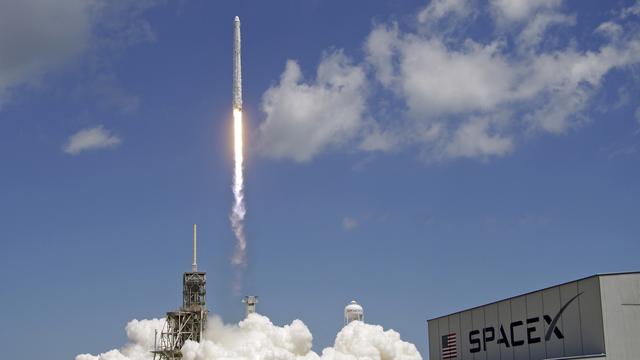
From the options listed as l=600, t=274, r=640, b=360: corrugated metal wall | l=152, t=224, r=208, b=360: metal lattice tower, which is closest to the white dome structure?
l=152, t=224, r=208, b=360: metal lattice tower

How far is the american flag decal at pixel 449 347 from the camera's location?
63.3 m

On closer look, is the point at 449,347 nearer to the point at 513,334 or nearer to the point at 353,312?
the point at 513,334

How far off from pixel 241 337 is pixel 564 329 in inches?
3198

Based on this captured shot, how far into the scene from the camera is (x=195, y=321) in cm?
12319

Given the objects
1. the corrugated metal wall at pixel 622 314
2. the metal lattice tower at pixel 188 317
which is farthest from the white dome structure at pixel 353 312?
the corrugated metal wall at pixel 622 314

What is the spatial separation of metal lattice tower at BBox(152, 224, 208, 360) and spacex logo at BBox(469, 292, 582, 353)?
6842cm

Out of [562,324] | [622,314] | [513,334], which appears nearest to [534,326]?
[513,334]

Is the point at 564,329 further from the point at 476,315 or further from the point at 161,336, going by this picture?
the point at 161,336

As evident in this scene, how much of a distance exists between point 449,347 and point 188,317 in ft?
213

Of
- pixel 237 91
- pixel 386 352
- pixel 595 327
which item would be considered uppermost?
pixel 237 91

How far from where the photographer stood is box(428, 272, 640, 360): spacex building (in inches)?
1756

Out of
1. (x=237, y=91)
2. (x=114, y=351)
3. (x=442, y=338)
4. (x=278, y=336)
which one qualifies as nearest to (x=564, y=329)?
(x=442, y=338)

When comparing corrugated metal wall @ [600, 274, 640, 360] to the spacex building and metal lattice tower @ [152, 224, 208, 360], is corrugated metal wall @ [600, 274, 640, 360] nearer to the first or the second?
the spacex building

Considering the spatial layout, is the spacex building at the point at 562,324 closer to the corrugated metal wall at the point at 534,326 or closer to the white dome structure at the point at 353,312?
the corrugated metal wall at the point at 534,326
